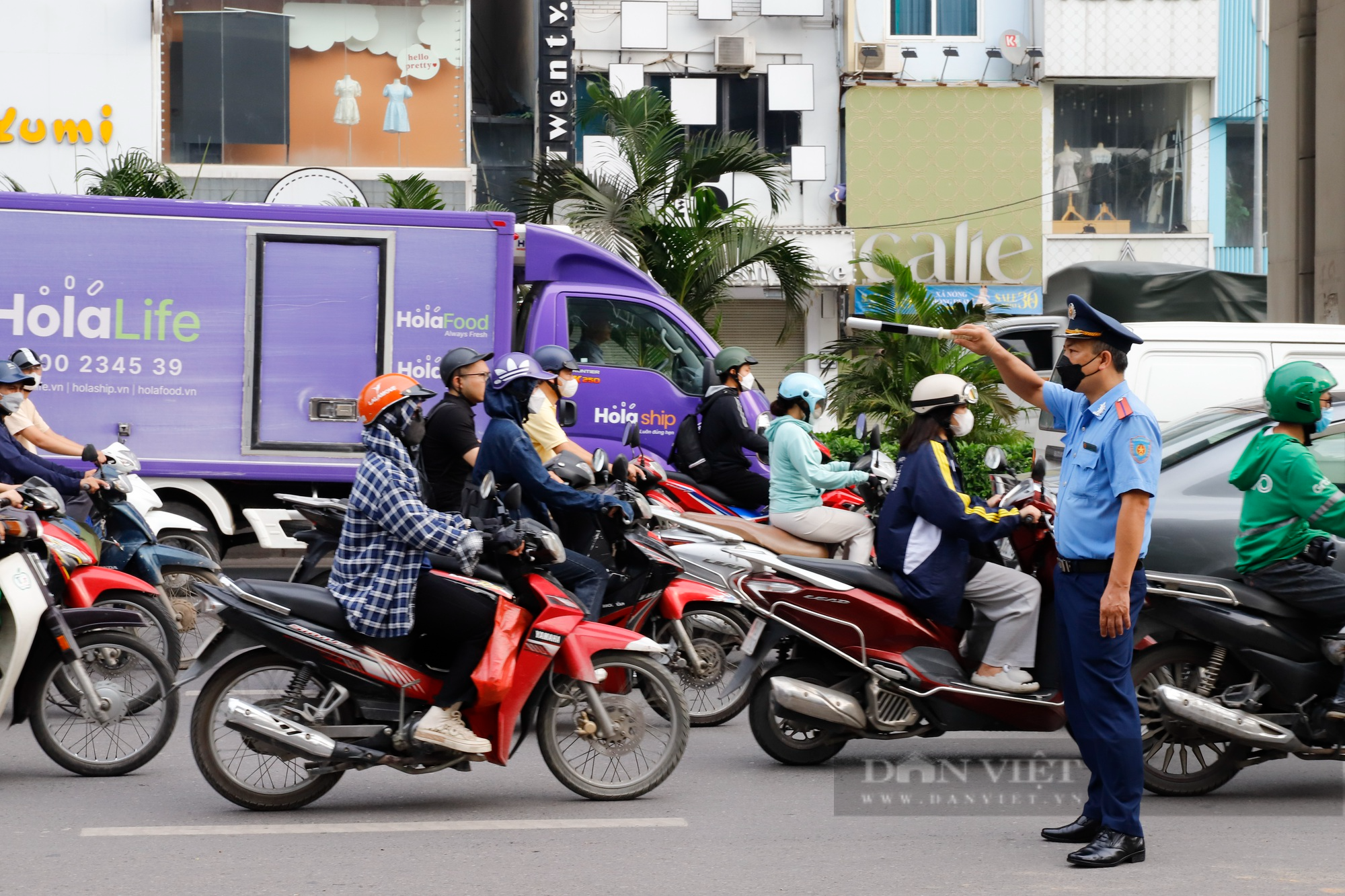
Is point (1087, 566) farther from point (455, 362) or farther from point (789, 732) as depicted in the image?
point (455, 362)

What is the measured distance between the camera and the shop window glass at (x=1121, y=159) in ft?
86.5

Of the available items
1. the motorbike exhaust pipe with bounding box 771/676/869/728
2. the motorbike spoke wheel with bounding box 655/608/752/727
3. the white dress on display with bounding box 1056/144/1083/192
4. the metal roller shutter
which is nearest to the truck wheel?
the motorbike spoke wheel with bounding box 655/608/752/727

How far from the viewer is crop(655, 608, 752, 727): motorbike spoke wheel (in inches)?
283

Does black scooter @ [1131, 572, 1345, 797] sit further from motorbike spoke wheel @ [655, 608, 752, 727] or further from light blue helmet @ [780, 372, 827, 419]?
light blue helmet @ [780, 372, 827, 419]

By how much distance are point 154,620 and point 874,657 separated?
3.37 m

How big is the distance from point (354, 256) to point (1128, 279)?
10.3 metres

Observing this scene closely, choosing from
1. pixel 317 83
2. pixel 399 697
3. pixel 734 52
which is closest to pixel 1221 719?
pixel 399 697

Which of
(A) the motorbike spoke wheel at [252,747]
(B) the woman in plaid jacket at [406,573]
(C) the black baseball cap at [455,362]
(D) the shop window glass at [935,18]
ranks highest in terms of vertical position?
(D) the shop window glass at [935,18]

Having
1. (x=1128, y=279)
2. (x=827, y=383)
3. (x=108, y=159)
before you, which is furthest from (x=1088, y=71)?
(x=108, y=159)

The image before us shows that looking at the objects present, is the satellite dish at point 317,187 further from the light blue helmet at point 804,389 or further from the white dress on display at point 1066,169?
the white dress on display at point 1066,169

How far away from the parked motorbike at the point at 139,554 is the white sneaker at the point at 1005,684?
3.87 meters

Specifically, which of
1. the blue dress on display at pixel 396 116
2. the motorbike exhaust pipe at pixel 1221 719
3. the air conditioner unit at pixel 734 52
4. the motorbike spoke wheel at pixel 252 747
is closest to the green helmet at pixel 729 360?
the motorbike exhaust pipe at pixel 1221 719

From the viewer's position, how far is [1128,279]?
17.6 m

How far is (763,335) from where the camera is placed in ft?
84.8
